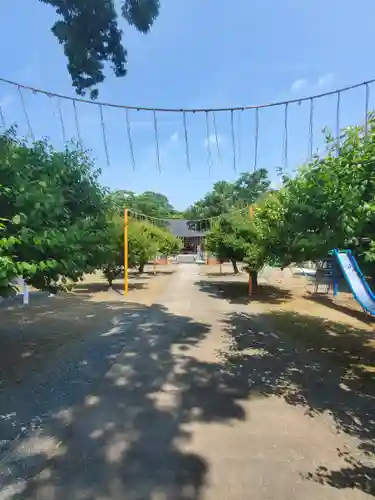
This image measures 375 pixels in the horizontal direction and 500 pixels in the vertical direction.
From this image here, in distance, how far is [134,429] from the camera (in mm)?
3869

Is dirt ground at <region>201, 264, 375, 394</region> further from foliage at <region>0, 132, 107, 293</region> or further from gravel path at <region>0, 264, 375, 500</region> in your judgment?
foliage at <region>0, 132, 107, 293</region>

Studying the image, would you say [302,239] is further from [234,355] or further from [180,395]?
[180,395]

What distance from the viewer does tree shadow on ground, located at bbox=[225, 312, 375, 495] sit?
339 cm

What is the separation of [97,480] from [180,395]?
6.24 feet

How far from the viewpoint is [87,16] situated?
233 inches

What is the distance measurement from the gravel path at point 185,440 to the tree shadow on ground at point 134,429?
0.01 meters

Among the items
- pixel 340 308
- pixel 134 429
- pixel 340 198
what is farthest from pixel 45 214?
pixel 340 308

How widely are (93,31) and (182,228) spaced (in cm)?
5991

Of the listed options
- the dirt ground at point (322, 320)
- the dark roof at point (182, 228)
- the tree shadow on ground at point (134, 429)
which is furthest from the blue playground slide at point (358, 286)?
the dark roof at point (182, 228)

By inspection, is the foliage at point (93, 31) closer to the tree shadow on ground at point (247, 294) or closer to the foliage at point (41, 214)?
the foliage at point (41, 214)

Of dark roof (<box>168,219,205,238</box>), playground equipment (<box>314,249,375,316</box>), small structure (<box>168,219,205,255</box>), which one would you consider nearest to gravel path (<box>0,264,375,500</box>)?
playground equipment (<box>314,249,375,316</box>)

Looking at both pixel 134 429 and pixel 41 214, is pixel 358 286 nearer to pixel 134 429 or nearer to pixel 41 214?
pixel 134 429

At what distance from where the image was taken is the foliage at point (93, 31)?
19.1ft

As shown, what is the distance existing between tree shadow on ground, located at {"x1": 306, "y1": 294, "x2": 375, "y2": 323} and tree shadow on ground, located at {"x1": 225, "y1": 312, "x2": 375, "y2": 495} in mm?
1261
